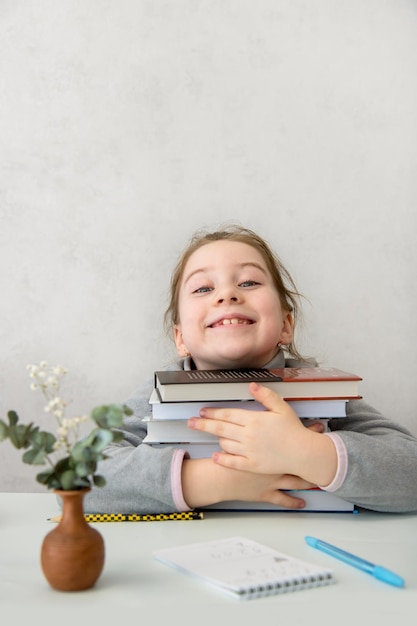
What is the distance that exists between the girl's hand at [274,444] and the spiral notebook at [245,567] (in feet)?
0.65

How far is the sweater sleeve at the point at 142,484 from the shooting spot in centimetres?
114

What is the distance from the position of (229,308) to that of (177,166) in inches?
22.6

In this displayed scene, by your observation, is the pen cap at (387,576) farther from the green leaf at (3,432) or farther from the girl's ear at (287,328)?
the girl's ear at (287,328)

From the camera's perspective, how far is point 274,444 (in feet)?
3.66

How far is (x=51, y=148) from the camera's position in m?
1.84

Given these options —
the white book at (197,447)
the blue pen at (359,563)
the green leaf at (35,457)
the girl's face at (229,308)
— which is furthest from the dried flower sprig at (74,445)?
the girl's face at (229,308)

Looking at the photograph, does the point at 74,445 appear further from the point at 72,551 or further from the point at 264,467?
the point at 264,467

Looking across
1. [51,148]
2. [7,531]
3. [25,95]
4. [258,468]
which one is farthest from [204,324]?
[25,95]

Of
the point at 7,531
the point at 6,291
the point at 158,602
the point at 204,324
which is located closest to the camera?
the point at 158,602

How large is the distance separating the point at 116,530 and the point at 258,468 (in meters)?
0.23

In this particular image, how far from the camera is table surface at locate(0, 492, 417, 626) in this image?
73 centimetres

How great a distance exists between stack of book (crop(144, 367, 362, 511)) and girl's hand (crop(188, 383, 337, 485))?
1.2 inches

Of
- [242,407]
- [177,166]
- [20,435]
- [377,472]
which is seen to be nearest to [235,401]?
[242,407]

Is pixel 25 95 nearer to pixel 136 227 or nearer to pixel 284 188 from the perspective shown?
pixel 136 227
